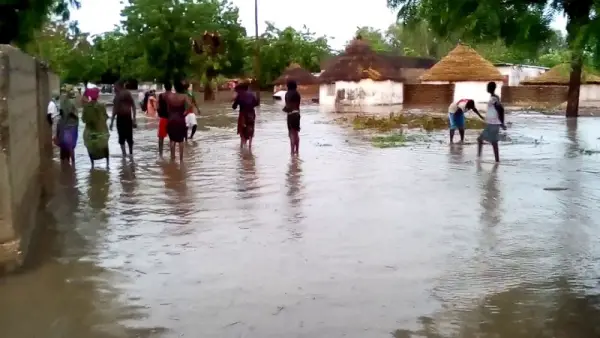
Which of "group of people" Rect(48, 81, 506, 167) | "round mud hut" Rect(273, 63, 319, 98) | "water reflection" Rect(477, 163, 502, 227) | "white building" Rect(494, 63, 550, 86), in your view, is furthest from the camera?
"white building" Rect(494, 63, 550, 86)

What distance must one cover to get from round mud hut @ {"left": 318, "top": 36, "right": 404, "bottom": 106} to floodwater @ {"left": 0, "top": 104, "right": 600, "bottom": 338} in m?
35.8

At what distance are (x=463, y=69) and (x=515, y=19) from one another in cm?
4748

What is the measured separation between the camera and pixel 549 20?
4324 mm

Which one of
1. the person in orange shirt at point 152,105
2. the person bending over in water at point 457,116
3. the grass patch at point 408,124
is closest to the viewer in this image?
the person bending over in water at point 457,116

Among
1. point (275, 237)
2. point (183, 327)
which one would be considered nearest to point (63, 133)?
point (275, 237)

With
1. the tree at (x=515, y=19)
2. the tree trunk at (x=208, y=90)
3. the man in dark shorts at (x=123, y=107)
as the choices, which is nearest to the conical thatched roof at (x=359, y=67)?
the tree trunk at (x=208, y=90)

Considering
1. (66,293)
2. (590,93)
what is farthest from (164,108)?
(590,93)

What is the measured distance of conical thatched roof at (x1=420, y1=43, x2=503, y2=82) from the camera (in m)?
49.6

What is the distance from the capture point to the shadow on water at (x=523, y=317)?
4.96m

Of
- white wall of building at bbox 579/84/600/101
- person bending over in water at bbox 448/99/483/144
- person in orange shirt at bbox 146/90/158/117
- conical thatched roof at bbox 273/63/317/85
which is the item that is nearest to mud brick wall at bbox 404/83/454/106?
white wall of building at bbox 579/84/600/101

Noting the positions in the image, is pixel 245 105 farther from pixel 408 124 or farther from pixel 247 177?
pixel 408 124

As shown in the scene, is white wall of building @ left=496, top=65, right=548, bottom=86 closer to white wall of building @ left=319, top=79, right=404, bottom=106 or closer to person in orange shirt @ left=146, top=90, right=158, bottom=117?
white wall of building @ left=319, top=79, right=404, bottom=106

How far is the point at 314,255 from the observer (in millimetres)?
6957

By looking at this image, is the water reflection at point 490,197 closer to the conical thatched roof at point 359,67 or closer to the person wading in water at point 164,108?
the person wading in water at point 164,108
